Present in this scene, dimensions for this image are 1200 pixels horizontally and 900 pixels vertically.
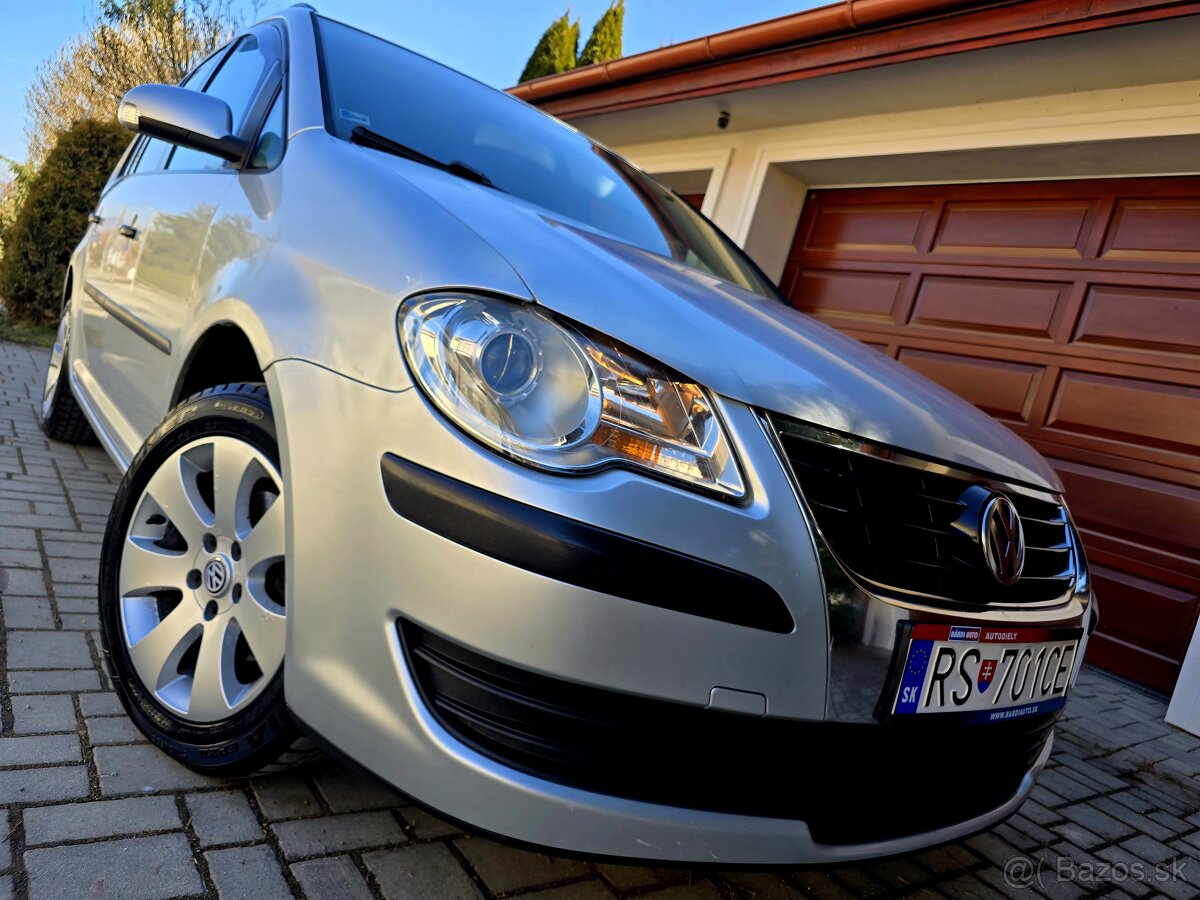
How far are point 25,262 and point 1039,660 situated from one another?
9317mm

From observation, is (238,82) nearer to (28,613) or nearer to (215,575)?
(28,613)

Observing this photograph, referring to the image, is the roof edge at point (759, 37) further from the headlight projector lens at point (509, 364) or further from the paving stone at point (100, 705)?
the paving stone at point (100, 705)

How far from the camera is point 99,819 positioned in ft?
4.78

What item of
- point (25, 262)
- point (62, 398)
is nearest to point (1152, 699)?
point (62, 398)

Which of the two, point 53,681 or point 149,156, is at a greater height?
point 149,156

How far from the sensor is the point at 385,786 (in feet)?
4.19

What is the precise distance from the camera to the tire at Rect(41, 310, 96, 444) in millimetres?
3754

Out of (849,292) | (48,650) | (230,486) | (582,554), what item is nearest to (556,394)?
(582,554)

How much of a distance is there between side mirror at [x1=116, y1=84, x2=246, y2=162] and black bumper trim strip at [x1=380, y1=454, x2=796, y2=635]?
1.25 meters

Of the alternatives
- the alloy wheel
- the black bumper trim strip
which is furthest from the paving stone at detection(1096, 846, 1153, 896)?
the alloy wheel

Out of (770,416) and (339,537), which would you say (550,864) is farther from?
(770,416)

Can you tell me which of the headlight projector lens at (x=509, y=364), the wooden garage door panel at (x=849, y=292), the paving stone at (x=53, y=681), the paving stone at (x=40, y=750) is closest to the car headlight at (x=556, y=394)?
the headlight projector lens at (x=509, y=364)

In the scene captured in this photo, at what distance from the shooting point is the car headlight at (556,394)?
48.8 inches

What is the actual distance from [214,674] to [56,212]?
8.20 meters
